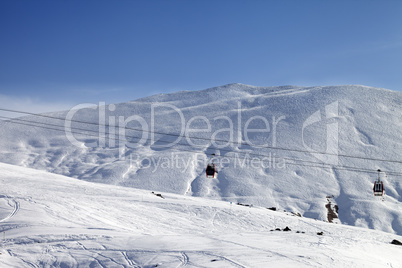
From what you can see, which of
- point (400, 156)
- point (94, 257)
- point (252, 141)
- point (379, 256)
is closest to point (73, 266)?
point (94, 257)

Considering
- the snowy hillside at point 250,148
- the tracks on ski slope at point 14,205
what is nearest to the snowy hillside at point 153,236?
the tracks on ski slope at point 14,205

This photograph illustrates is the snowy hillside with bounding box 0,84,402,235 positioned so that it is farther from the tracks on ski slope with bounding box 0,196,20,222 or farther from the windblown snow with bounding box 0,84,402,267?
the tracks on ski slope with bounding box 0,196,20,222

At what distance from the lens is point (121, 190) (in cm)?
4209

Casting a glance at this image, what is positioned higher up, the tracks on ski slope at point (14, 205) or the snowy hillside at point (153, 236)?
the tracks on ski slope at point (14, 205)

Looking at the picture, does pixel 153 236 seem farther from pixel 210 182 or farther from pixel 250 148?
pixel 250 148

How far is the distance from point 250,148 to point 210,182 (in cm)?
2124

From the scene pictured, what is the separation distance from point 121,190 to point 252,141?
52259 millimetres

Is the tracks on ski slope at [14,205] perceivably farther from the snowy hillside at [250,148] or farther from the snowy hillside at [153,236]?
the snowy hillside at [250,148]

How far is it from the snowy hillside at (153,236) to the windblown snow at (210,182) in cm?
12

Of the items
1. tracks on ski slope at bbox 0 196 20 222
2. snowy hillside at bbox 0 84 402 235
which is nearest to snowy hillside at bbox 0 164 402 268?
tracks on ski slope at bbox 0 196 20 222

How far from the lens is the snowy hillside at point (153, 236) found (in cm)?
1859

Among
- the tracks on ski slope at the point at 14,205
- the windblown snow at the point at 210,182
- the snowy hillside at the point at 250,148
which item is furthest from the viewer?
the snowy hillside at the point at 250,148

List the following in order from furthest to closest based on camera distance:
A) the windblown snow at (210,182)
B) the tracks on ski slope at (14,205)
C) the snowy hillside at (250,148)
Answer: the snowy hillside at (250,148) → the tracks on ski slope at (14,205) → the windblown snow at (210,182)

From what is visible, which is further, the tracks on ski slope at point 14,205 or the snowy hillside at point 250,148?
the snowy hillside at point 250,148
